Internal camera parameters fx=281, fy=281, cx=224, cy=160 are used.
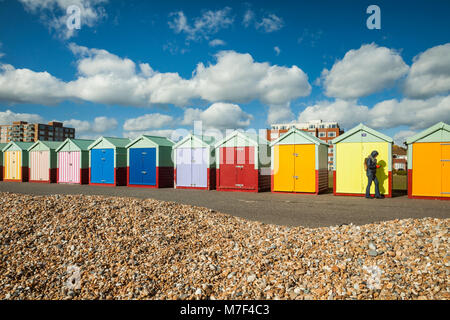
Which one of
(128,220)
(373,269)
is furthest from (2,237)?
(373,269)

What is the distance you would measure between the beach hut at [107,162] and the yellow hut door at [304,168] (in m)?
13.7

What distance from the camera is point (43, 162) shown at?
2531cm

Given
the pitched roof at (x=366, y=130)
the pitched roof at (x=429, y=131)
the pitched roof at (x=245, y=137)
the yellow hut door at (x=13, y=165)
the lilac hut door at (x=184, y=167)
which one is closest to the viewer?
the pitched roof at (x=429, y=131)

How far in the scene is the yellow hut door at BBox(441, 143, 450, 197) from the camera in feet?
42.9

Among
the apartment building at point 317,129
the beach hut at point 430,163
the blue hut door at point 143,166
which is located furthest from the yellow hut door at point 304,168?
the apartment building at point 317,129

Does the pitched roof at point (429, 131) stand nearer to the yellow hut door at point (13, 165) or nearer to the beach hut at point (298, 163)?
the beach hut at point (298, 163)

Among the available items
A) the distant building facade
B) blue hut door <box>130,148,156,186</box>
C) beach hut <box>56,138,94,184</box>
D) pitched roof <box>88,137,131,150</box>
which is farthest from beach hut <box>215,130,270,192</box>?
the distant building facade

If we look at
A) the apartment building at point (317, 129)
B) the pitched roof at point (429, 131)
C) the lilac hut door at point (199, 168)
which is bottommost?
the lilac hut door at point (199, 168)

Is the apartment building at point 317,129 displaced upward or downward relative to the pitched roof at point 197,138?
upward

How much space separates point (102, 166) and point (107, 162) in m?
0.64

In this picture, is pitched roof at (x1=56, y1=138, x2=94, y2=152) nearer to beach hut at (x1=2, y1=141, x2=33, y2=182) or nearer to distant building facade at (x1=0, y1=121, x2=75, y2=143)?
beach hut at (x1=2, y1=141, x2=33, y2=182)

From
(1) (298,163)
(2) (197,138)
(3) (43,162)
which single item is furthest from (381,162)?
Answer: (3) (43,162)

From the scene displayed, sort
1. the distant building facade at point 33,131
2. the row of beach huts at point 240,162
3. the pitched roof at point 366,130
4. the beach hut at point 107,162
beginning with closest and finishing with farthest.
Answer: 1. the row of beach huts at point 240,162
2. the pitched roof at point 366,130
3. the beach hut at point 107,162
4. the distant building facade at point 33,131

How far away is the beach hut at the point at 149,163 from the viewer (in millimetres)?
20672
